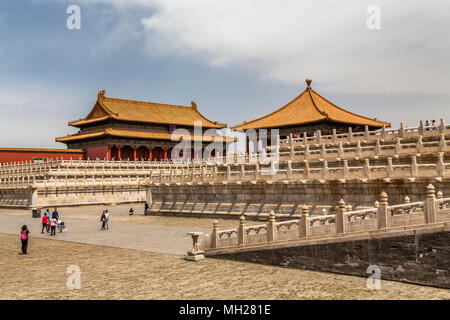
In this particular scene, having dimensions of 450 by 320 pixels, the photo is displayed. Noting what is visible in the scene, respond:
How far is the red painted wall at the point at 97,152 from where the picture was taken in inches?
2297

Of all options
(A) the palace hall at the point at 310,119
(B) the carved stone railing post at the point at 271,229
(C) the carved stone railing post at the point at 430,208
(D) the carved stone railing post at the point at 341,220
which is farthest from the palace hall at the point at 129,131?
(C) the carved stone railing post at the point at 430,208

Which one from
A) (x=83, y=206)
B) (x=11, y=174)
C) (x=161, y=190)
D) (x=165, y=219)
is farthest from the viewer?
(x=11, y=174)

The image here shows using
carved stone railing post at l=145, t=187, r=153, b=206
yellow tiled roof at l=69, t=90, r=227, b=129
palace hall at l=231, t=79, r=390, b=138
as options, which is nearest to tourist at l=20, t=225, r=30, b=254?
carved stone railing post at l=145, t=187, r=153, b=206

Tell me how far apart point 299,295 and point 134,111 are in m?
56.8

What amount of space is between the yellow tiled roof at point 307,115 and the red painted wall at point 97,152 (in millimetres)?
18472

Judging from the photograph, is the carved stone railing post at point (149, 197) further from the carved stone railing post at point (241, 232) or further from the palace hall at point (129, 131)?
the palace hall at point (129, 131)

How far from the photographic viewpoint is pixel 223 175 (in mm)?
28312

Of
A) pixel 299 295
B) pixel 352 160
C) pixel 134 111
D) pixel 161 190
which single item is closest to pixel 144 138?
pixel 134 111

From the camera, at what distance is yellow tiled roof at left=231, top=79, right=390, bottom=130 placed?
155 feet

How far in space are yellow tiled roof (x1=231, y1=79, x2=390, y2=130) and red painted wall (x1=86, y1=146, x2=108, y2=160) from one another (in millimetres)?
18472
